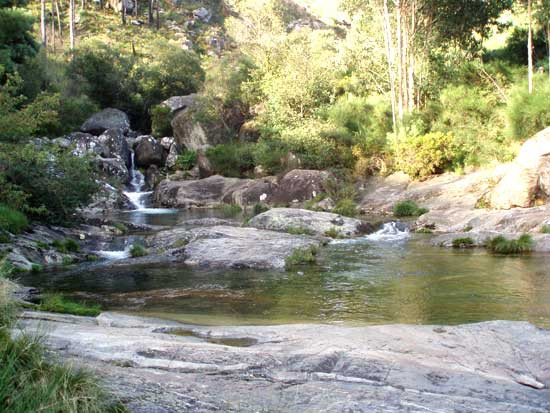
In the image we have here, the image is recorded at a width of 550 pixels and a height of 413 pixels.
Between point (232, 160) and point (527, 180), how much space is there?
1909 cm

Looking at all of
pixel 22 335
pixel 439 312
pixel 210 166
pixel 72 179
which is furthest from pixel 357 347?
pixel 210 166

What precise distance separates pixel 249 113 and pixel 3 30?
61.3 feet

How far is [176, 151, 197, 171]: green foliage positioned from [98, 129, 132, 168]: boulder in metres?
3.17

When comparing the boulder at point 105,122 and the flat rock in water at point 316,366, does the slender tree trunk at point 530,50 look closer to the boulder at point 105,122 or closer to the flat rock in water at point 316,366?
the flat rock in water at point 316,366

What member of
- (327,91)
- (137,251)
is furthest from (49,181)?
(327,91)

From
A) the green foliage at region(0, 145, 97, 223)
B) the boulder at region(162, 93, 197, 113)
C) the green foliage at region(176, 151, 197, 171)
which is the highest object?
the boulder at region(162, 93, 197, 113)

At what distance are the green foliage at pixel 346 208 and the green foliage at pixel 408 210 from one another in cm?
180

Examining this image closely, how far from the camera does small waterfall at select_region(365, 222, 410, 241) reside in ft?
63.3

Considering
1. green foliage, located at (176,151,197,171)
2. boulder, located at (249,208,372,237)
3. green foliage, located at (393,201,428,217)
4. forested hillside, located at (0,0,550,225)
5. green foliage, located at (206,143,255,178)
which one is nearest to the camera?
boulder, located at (249,208,372,237)

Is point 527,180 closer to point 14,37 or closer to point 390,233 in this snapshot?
point 390,233

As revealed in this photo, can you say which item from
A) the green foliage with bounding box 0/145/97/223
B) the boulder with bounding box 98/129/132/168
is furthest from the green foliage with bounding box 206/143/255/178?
the green foliage with bounding box 0/145/97/223

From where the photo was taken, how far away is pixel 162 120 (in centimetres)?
4469

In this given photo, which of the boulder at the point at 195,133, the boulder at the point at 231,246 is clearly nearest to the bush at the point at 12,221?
the boulder at the point at 231,246

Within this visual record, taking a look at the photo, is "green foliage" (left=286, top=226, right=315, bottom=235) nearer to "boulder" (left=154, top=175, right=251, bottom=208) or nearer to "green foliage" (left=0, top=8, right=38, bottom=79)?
"boulder" (left=154, top=175, right=251, bottom=208)
